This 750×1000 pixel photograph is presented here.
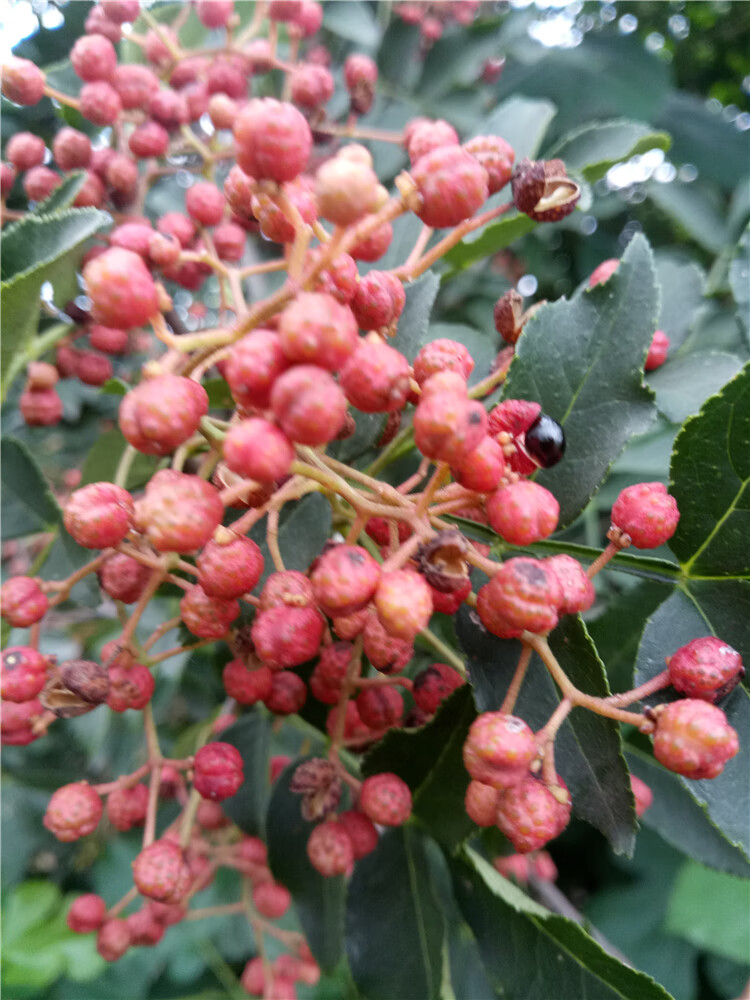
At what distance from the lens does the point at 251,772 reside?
1204 millimetres

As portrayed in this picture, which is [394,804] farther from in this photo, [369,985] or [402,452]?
[402,452]

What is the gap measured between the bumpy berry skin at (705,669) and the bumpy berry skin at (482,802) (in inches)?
8.1

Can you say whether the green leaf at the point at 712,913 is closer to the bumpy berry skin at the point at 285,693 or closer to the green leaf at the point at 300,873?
the green leaf at the point at 300,873

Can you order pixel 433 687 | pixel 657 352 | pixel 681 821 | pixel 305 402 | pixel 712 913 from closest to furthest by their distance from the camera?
pixel 305 402
pixel 433 687
pixel 657 352
pixel 681 821
pixel 712 913

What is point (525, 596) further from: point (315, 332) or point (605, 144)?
point (605, 144)

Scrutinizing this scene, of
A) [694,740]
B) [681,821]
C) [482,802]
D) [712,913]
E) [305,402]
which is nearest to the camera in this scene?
[305,402]

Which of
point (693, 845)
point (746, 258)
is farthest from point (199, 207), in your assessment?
point (693, 845)

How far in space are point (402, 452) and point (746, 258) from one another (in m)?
0.63

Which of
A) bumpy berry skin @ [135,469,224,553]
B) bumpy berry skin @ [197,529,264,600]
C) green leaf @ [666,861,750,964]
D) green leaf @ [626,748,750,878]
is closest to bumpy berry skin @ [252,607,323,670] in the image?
bumpy berry skin @ [197,529,264,600]

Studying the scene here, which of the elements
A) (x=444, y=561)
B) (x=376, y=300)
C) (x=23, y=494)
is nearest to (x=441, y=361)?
(x=376, y=300)

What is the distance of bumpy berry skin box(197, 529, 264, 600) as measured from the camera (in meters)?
0.67

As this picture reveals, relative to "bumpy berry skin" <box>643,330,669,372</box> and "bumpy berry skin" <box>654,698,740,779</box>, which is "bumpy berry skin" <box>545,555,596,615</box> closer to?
"bumpy berry skin" <box>654,698,740,779</box>

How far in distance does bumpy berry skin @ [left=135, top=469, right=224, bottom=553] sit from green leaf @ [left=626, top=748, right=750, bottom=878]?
0.87 meters

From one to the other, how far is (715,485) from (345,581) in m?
0.45
